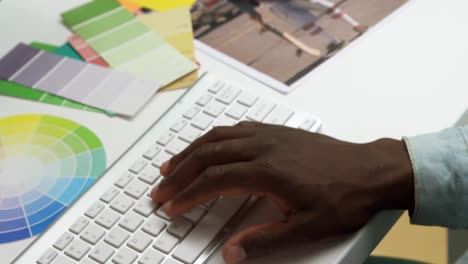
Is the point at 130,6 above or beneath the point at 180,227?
above

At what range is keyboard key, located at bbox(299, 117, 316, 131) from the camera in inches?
27.0

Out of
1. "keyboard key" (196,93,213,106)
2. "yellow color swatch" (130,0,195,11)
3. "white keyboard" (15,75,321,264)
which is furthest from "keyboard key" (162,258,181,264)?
"yellow color swatch" (130,0,195,11)

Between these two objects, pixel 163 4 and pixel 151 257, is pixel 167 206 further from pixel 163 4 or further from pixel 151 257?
pixel 163 4

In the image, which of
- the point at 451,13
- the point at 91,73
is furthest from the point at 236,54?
the point at 451,13

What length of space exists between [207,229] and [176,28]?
350 mm

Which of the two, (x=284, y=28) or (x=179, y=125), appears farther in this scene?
(x=284, y=28)

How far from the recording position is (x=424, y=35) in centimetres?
→ 81

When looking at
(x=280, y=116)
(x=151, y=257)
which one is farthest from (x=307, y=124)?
(x=151, y=257)

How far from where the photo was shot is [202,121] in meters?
0.70

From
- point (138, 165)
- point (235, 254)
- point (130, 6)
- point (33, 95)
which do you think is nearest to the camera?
point (235, 254)

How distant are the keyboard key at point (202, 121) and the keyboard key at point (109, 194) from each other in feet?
0.39

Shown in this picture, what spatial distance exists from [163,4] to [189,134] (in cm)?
28

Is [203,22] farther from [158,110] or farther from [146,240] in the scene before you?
[146,240]

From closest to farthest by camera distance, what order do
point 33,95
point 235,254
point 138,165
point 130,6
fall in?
point 235,254 < point 138,165 < point 33,95 < point 130,6
